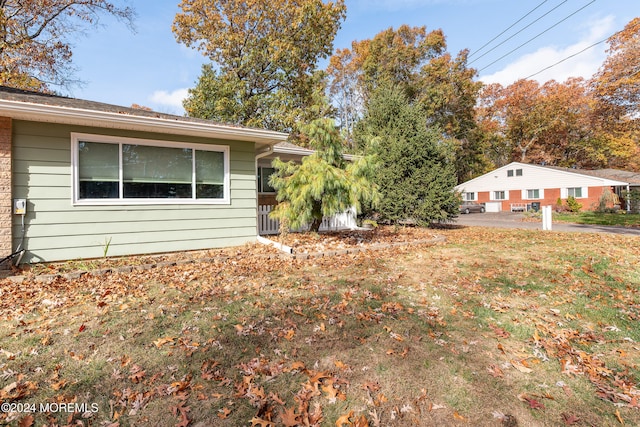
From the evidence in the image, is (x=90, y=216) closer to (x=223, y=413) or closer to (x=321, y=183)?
(x=321, y=183)

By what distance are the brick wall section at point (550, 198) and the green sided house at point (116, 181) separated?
3017 centimetres

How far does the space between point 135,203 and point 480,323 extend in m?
6.70

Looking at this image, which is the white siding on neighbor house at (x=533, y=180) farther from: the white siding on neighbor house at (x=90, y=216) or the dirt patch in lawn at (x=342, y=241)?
the white siding on neighbor house at (x=90, y=216)

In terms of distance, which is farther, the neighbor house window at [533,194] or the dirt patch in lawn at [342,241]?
the neighbor house window at [533,194]

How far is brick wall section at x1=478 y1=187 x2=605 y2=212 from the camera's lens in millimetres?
25514

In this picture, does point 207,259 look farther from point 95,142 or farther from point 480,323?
point 480,323

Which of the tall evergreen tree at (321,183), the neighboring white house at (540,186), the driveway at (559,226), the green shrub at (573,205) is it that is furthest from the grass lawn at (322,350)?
the green shrub at (573,205)

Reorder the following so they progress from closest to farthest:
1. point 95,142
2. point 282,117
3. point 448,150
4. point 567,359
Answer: point 567,359 → point 95,142 → point 448,150 → point 282,117

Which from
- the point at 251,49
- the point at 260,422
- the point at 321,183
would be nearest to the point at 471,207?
the point at 251,49

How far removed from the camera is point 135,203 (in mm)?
6348

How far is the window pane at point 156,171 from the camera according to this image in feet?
20.7

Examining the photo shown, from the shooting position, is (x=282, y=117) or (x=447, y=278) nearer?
(x=447, y=278)

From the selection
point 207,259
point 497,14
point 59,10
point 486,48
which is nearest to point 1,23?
point 59,10

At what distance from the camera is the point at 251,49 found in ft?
62.1
